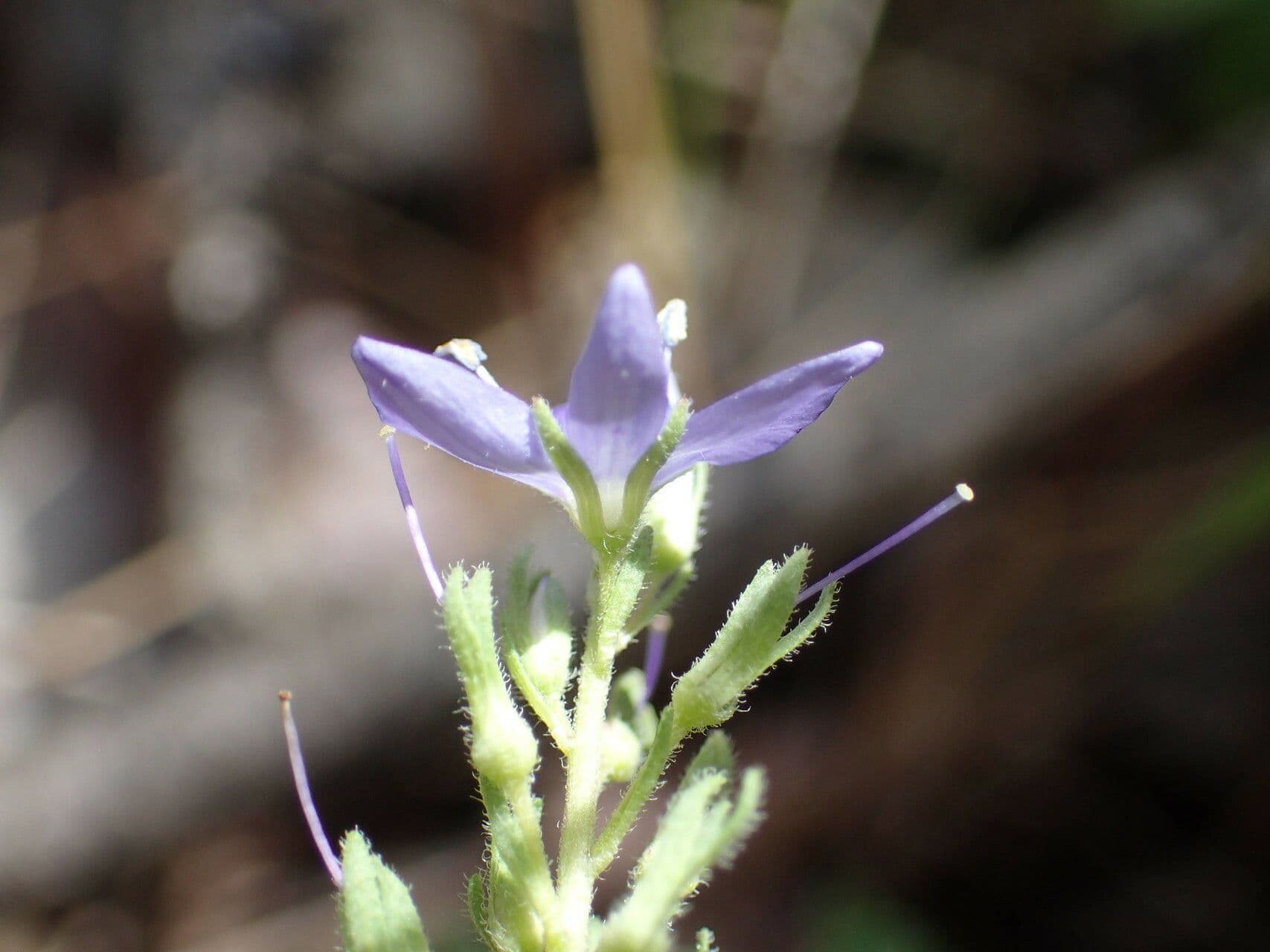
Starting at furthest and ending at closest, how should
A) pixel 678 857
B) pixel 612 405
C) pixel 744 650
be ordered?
pixel 744 650 < pixel 612 405 < pixel 678 857

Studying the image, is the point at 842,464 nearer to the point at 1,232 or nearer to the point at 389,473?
the point at 389,473

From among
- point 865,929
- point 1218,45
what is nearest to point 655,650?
point 865,929

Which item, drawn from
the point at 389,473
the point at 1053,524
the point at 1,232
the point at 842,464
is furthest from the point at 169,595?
the point at 1053,524

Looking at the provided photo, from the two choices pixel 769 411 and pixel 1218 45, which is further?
pixel 1218 45

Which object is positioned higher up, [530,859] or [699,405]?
[699,405]

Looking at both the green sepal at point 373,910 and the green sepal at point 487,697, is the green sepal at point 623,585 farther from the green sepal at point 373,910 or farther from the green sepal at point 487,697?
the green sepal at point 373,910

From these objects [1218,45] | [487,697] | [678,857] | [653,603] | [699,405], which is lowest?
[678,857]

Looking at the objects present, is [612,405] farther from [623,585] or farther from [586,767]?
[586,767]

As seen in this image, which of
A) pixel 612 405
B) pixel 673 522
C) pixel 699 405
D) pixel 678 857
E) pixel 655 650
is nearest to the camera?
pixel 678 857
